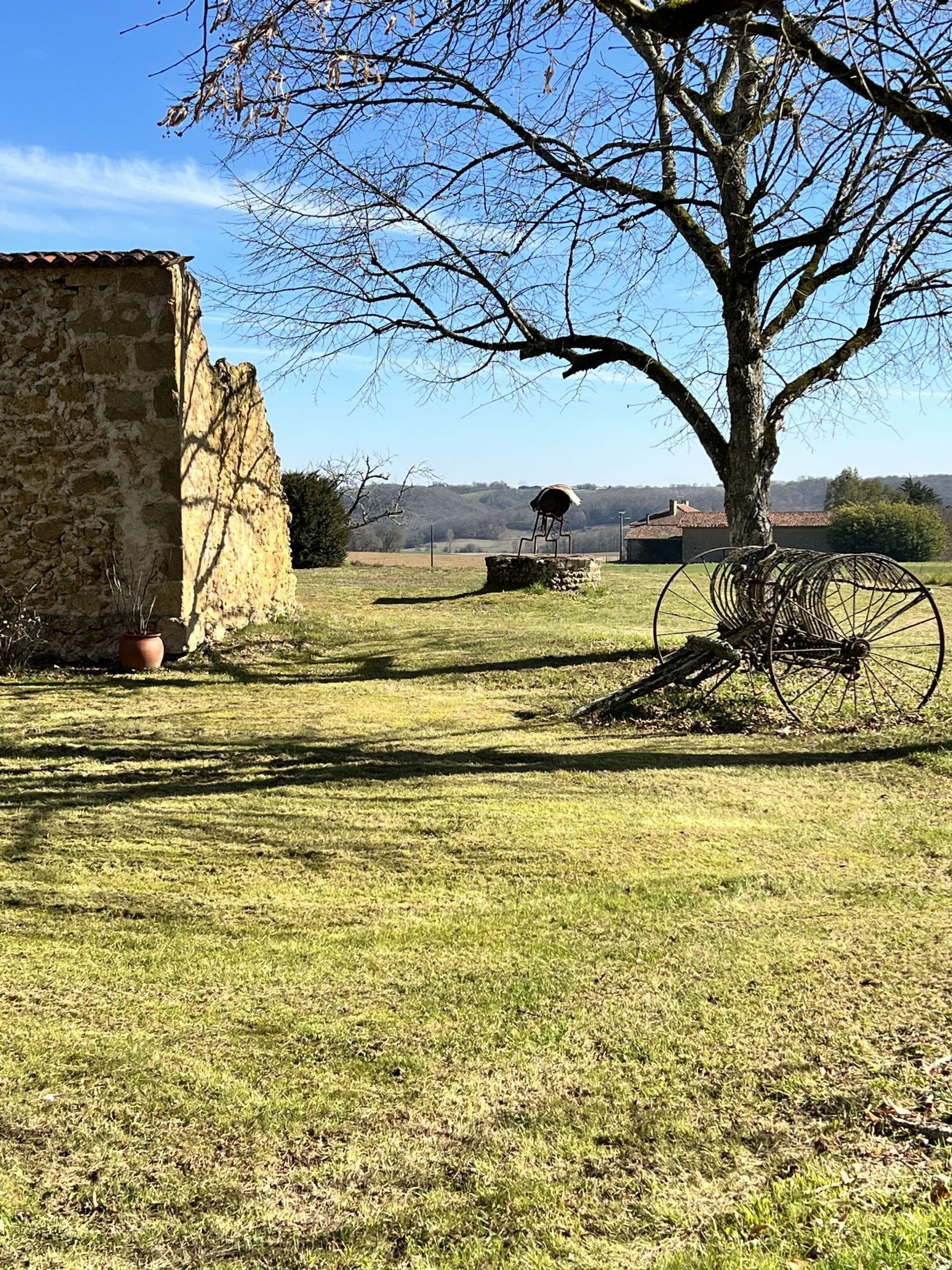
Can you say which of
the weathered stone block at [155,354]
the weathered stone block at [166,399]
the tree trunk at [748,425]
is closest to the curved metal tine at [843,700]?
the tree trunk at [748,425]

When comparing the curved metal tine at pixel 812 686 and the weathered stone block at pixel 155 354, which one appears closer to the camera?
the curved metal tine at pixel 812 686

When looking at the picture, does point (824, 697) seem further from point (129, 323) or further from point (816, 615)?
point (129, 323)

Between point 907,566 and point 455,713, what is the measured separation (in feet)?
68.6

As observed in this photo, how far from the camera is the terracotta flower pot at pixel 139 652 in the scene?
10156mm

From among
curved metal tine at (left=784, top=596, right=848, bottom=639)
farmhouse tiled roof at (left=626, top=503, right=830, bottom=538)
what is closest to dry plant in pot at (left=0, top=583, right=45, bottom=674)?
curved metal tine at (left=784, top=596, right=848, bottom=639)

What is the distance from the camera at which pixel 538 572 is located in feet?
60.8

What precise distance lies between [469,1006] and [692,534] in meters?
46.2

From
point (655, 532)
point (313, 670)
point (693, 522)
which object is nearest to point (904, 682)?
point (313, 670)

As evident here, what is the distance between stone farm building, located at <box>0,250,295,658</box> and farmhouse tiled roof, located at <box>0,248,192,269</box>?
0.01m

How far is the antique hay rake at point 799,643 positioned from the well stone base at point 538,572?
8.56 m

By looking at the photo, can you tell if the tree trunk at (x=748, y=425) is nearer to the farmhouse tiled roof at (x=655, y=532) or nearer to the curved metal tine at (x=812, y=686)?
the curved metal tine at (x=812, y=686)

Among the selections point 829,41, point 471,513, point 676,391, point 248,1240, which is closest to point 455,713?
point 676,391

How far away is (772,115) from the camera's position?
6.47 meters

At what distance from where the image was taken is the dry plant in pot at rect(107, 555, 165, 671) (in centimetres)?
1018
